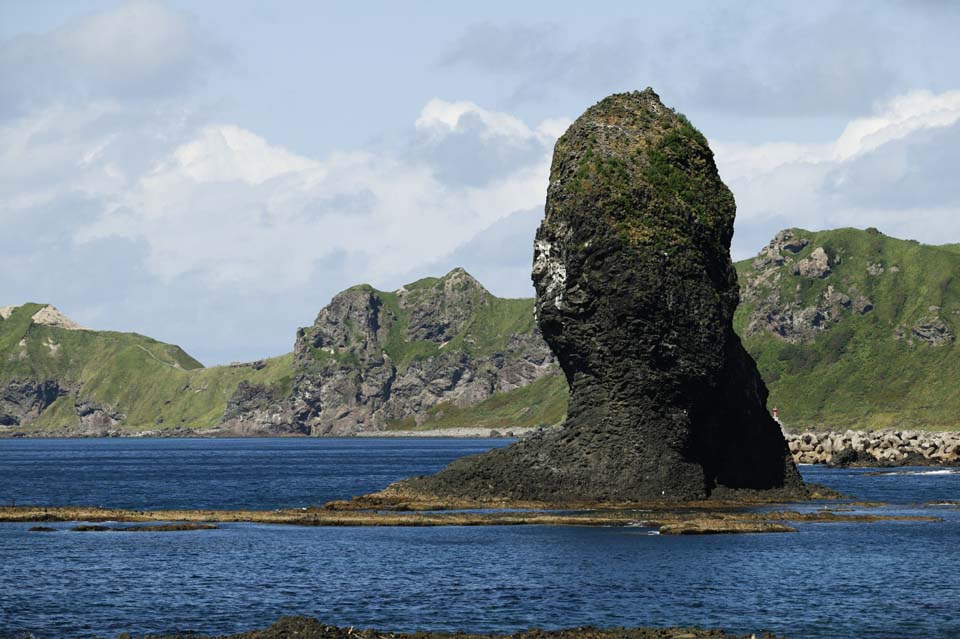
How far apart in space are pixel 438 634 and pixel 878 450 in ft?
447

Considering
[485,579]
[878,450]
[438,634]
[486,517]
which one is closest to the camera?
Answer: [438,634]

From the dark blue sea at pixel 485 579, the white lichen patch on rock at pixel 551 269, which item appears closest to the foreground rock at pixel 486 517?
the dark blue sea at pixel 485 579

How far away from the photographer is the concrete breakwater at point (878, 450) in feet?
507

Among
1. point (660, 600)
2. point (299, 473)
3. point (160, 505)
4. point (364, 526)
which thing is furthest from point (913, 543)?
point (299, 473)

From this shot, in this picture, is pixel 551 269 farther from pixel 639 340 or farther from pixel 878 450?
pixel 878 450

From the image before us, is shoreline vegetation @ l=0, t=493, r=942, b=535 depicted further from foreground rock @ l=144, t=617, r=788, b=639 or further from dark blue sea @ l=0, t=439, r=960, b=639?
foreground rock @ l=144, t=617, r=788, b=639

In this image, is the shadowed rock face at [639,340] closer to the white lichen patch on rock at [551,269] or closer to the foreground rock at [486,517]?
the white lichen patch on rock at [551,269]

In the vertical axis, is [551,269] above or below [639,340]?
above

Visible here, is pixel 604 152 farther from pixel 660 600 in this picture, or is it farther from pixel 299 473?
pixel 299 473

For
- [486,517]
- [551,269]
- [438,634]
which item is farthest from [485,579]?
[551,269]

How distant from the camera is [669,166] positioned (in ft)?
290

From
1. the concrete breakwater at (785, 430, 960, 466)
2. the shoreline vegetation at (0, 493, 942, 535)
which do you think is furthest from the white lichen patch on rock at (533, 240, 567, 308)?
the concrete breakwater at (785, 430, 960, 466)

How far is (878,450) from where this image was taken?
162375 millimetres

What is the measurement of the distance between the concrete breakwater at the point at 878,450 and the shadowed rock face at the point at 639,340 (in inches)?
2719
